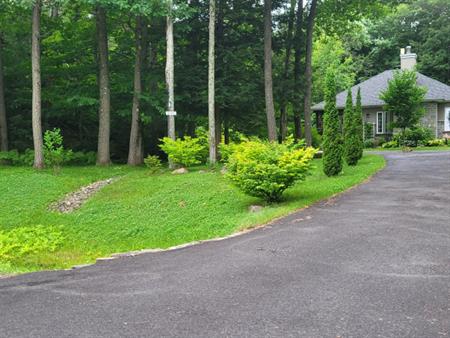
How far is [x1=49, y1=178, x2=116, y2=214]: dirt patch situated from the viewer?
13.3 metres

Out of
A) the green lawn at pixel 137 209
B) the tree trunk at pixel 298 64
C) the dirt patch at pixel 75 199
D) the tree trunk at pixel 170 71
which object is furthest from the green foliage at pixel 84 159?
the tree trunk at pixel 298 64

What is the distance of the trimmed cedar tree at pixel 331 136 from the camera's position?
546 inches

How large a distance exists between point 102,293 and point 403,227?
202 inches

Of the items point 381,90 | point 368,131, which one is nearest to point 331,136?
point 368,131

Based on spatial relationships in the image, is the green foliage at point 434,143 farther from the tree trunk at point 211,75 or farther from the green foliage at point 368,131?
the tree trunk at point 211,75

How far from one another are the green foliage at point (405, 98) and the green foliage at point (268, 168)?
59.2 ft

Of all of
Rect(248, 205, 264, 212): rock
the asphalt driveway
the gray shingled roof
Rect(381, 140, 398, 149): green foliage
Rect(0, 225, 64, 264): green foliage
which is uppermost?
the gray shingled roof

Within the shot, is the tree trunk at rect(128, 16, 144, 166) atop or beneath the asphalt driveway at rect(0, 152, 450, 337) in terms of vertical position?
atop

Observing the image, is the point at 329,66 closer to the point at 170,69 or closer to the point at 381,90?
the point at 381,90

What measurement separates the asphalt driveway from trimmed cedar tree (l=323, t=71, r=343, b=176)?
5760 millimetres

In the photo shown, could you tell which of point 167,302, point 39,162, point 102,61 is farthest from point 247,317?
point 102,61

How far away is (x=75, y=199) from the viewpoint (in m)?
14.1

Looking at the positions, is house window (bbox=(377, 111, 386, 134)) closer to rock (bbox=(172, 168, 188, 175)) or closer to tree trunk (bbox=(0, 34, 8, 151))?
rock (bbox=(172, 168, 188, 175))

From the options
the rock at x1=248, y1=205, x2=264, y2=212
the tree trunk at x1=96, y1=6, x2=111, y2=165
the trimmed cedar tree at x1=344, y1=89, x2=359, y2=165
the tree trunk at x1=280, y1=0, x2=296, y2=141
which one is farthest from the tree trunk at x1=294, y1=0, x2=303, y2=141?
the rock at x1=248, y1=205, x2=264, y2=212
